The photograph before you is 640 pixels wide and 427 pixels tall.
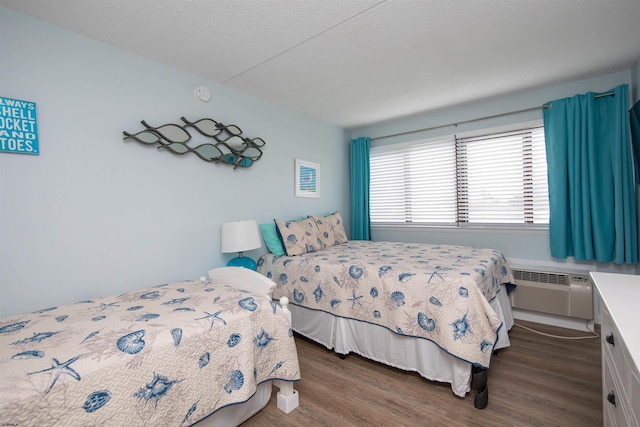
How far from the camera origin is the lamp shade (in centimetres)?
251

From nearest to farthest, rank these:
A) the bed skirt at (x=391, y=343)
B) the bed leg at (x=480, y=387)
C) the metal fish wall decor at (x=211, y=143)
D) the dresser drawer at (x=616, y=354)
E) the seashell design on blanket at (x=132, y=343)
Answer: the dresser drawer at (x=616, y=354) → the seashell design on blanket at (x=132, y=343) → the bed leg at (x=480, y=387) → the bed skirt at (x=391, y=343) → the metal fish wall decor at (x=211, y=143)

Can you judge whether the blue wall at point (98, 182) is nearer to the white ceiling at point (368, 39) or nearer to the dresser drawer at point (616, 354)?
the white ceiling at point (368, 39)

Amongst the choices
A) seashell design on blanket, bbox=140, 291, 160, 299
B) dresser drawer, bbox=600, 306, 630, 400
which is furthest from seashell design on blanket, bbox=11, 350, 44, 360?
dresser drawer, bbox=600, 306, 630, 400

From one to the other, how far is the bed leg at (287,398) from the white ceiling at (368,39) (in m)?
2.29

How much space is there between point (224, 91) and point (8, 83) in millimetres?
1489

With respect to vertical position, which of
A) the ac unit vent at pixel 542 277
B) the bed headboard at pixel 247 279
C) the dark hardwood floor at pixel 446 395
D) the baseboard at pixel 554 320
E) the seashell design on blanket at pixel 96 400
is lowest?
the dark hardwood floor at pixel 446 395

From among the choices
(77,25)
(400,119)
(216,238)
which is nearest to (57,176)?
(77,25)

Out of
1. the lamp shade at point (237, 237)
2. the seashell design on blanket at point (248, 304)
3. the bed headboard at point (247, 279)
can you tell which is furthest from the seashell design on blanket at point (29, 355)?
the lamp shade at point (237, 237)

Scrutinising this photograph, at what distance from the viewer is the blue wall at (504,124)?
2.80 metres

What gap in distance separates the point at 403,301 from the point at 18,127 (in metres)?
2.63

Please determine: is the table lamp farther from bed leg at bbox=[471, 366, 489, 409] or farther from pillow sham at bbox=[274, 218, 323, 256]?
bed leg at bbox=[471, 366, 489, 409]

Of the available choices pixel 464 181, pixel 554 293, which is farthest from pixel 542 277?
pixel 464 181

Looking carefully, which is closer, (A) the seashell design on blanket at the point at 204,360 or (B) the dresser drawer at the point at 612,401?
(B) the dresser drawer at the point at 612,401

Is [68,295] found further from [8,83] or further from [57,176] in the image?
[8,83]
